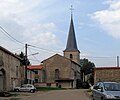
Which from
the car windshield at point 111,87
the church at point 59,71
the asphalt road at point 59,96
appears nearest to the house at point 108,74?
the asphalt road at point 59,96

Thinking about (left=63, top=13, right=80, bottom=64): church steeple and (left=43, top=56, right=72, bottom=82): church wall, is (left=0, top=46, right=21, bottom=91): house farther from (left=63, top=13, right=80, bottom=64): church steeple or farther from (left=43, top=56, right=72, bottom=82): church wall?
(left=63, top=13, right=80, bottom=64): church steeple

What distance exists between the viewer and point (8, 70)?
1996 inches

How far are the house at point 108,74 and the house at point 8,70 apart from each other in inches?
522

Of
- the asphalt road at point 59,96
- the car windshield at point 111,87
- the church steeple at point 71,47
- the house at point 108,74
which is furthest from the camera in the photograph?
the church steeple at point 71,47

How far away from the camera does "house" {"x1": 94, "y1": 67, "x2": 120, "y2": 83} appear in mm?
43625

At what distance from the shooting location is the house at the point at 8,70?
155 ft

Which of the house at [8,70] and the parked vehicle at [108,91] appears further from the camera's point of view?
the house at [8,70]

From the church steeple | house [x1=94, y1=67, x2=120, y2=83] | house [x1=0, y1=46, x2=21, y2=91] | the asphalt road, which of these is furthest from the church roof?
the asphalt road

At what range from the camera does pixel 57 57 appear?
332 feet

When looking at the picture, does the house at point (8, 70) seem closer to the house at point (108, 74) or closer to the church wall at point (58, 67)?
the house at point (108, 74)

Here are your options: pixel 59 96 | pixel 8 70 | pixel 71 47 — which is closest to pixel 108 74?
pixel 59 96

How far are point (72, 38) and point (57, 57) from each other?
37.2ft

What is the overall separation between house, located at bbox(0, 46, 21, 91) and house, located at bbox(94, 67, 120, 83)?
43.5ft

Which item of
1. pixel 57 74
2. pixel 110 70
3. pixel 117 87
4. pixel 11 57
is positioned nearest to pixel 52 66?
pixel 57 74
